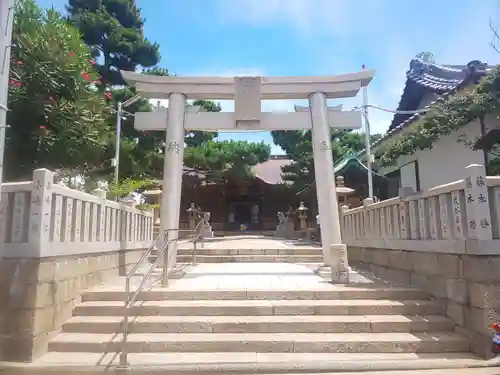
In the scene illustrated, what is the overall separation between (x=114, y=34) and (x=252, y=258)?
39.8 feet

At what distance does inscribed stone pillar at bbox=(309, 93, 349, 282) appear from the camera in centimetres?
873

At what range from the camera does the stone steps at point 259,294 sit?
5953 millimetres

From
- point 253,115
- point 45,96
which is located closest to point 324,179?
point 253,115

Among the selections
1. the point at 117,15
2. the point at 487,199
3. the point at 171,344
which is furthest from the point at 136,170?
the point at 487,199

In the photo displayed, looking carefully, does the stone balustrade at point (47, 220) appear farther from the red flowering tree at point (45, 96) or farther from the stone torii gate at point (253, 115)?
the stone torii gate at point (253, 115)

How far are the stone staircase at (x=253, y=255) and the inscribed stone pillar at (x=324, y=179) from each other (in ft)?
10.2

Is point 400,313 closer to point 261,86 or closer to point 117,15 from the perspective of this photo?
point 261,86

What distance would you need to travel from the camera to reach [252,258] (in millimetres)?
11883

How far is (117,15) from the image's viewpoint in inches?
736

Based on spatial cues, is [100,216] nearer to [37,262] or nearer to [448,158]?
[37,262]

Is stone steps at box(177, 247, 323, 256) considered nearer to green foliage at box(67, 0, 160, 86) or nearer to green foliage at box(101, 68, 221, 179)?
green foliage at box(101, 68, 221, 179)

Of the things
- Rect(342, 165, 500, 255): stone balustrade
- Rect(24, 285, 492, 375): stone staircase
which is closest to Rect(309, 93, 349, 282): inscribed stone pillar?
Result: Rect(342, 165, 500, 255): stone balustrade

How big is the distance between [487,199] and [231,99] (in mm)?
6206

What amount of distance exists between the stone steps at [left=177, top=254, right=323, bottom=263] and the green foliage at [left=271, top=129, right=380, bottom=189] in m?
9.87
